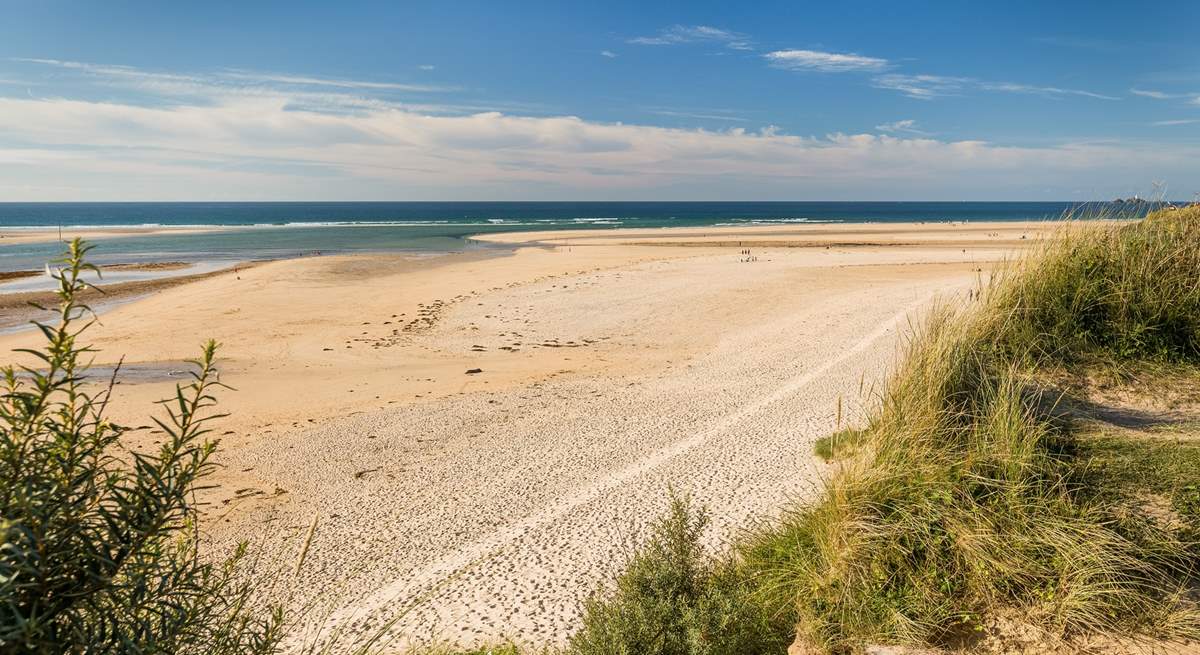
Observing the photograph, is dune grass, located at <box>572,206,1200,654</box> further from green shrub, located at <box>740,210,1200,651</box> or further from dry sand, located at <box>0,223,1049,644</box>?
dry sand, located at <box>0,223,1049,644</box>

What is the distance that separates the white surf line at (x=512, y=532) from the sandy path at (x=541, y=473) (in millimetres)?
23

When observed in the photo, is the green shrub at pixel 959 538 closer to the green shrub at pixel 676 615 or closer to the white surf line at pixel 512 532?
the green shrub at pixel 676 615

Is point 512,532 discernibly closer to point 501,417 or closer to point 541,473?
point 541,473

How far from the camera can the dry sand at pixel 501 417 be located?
620 centimetres

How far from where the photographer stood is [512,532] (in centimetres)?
685

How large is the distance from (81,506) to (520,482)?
612cm

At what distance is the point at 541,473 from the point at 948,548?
4.81 m

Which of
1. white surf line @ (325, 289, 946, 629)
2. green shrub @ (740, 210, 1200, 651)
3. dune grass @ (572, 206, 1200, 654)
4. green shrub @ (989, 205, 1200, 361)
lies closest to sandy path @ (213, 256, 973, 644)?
white surf line @ (325, 289, 946, 629)

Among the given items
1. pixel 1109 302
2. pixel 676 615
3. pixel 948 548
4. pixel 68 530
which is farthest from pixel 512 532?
pixel 1109 302

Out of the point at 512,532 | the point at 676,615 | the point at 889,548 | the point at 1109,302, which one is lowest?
the point at 512,532

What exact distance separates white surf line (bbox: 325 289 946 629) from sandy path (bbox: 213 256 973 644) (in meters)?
0.02

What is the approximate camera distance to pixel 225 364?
587 inches

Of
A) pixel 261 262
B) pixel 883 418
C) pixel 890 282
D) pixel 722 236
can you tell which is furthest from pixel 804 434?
pixel 722 236

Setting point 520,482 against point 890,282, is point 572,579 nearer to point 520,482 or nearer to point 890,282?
point 520,482
